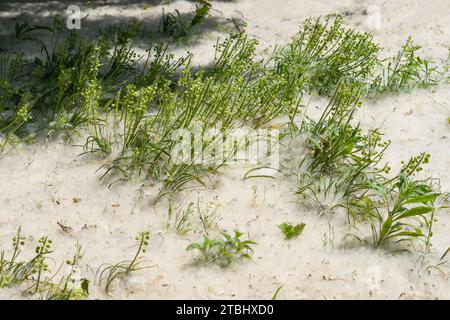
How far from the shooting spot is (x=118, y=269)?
127 inches

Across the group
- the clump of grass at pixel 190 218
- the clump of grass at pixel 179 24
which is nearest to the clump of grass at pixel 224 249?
the clump of grass at pixel 190 218

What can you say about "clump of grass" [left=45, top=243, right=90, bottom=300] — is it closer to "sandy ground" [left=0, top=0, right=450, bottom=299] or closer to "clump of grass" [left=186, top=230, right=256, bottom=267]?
"sandy ground" [left=0, top=0, right=450, bottom=299]

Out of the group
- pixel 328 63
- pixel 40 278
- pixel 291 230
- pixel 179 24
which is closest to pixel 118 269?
pixel 40 278

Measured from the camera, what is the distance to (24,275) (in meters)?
3.11

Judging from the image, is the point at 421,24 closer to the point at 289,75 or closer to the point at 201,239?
the point at 289,75

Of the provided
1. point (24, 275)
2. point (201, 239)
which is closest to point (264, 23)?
point (201, 239)

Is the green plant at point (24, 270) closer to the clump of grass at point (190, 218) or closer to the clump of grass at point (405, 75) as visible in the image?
the clump of grass at point (190, 218)

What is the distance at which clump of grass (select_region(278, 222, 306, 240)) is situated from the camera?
350cm

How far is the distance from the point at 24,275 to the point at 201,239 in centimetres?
99

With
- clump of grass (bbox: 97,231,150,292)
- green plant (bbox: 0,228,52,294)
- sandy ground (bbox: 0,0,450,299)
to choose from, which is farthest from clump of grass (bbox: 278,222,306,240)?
green plant (bbox: 0,228,52,294)

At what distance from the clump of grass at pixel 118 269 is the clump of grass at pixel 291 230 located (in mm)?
805

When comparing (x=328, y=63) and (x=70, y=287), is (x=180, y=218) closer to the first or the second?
(x=70, y=287)

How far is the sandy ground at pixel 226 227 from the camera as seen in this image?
3.20m

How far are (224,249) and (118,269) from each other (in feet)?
1.93
